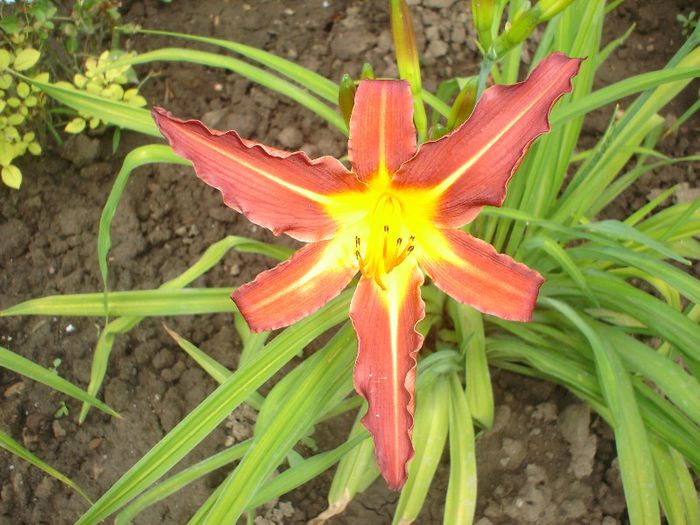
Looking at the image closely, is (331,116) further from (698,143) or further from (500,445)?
(698,143)

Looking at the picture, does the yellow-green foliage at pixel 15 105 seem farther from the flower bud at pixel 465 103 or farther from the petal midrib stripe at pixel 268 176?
the flower bud at pixel 465 103

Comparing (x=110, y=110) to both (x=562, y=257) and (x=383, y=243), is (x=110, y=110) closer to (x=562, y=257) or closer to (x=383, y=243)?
(x=383, y=243)

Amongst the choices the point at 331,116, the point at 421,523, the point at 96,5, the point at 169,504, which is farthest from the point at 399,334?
the point at 96,5

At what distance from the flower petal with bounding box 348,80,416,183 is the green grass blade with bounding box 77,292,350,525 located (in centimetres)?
44

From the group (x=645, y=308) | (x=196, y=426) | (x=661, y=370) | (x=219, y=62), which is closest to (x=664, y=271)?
(x=645, y=308)

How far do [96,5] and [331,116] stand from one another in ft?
3.65

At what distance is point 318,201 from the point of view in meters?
1.19

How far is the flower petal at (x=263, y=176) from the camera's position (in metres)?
1.09

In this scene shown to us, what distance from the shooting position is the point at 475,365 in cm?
169

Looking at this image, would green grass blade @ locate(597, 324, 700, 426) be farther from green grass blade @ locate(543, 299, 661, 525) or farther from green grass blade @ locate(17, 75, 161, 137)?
green grass blade @ locate(17, 75, 161, 137)

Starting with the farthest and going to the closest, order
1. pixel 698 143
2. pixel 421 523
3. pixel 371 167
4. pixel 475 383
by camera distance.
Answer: pixel 698 143
pixel 421 523
pixel 475 383
pixel 371 167

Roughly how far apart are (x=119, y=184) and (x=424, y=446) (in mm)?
902

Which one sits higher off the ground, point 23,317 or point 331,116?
point 331,116

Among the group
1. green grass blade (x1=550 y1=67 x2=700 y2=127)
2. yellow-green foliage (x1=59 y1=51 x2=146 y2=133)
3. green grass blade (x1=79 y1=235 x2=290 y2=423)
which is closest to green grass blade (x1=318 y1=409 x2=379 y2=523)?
green grass blade (x1=79 y1=235 x2=290 y2=423)
